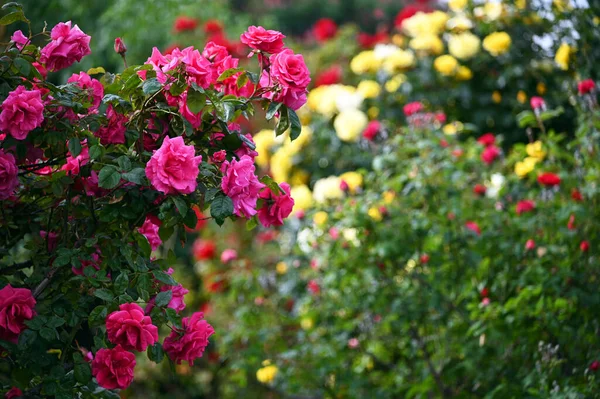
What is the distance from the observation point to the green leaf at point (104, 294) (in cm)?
154

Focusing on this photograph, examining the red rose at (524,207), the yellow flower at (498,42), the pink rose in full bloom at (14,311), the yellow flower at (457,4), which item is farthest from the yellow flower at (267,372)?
the yellow flower at (457,4)

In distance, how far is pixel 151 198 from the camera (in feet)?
5.45

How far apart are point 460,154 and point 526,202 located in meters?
0.40

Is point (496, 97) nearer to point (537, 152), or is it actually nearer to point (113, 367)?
point (537, 152)

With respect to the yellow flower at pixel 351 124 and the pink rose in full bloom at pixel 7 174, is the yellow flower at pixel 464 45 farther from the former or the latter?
the pink rose in full bloom at pixel 7 174

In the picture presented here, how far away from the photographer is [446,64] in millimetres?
4484

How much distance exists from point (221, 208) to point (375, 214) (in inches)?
61.7

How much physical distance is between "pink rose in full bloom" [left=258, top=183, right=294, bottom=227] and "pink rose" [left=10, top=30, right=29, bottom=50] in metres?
0.63

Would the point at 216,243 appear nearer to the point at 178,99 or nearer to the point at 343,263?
the point at 343,263

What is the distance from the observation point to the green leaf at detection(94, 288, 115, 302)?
1.54m

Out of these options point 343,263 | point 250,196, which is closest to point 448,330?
point 343,263

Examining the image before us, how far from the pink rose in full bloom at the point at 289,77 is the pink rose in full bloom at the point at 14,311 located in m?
0.67

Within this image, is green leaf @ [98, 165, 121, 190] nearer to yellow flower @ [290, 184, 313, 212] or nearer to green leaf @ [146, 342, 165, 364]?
green leaf @ [146, 342, 165, 364]

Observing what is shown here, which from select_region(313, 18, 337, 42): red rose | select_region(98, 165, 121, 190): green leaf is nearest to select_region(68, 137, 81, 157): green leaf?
select_region(98, 165, 121, 190): green leaf
